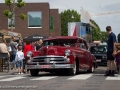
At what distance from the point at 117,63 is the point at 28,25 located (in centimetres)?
5814

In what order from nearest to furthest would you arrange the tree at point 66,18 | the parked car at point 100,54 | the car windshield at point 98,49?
the parked car at point 100,54
the car windshield at point 98,49
the tree at point 66,18

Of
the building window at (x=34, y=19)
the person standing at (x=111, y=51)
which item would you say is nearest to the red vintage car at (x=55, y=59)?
the person standing at (x=111, y=51)

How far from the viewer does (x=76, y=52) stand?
16641 mm

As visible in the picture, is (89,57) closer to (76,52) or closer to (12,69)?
(76,52)

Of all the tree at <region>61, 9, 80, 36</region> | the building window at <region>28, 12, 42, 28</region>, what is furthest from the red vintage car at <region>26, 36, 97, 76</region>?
the tree at <region>61, 9, 80, 36</region>

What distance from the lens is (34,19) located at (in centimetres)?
7231

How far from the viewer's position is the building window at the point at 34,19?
72.4m

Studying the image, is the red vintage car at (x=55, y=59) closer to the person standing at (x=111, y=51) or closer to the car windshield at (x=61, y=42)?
the car windshield at (x=61, y=42)

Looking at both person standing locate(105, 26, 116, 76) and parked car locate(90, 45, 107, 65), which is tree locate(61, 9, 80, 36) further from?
person standing locate(105, 26, 116, 76)

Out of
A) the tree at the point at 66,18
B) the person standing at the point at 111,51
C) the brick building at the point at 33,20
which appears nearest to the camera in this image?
the person standing at the point at 111,51

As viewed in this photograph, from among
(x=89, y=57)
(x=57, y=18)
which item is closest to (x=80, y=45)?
(x=89, y=57)

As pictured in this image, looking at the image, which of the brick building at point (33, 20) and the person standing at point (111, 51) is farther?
the brick building at point (33, 20)

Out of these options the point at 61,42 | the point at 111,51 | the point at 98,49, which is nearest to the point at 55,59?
the point at 61,42

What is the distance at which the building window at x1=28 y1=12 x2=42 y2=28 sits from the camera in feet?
237
